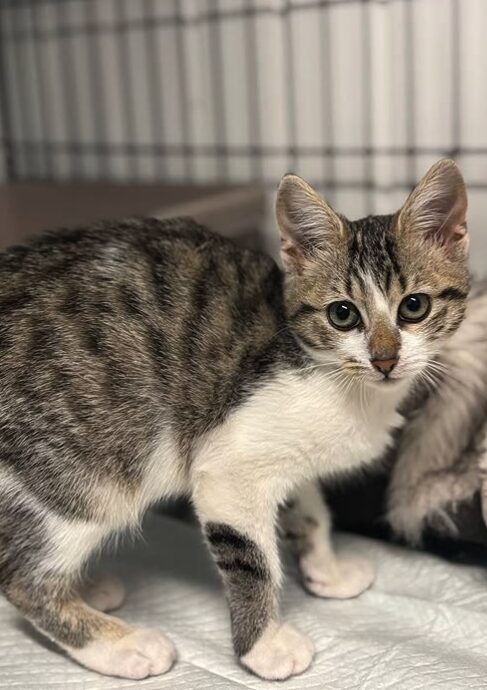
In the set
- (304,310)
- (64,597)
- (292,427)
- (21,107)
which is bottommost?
(64,597)

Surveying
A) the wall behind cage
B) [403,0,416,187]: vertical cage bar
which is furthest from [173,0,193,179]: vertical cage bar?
[403,0,416,187]: vertical cage bar

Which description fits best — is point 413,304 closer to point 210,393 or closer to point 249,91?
point 210,393

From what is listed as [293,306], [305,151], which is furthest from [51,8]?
[293,306]

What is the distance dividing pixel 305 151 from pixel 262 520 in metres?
0.98

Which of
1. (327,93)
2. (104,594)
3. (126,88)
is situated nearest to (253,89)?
(327,93)

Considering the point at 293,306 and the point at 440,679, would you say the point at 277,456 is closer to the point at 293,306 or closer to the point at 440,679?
the point at 293,306

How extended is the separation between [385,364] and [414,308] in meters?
0.08

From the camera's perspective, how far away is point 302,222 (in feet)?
3.43

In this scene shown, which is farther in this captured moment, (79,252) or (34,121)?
(34,121)

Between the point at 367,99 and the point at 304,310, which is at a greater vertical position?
the point at 367,99

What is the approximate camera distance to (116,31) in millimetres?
2020

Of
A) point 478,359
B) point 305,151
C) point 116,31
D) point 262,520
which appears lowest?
point 262,520

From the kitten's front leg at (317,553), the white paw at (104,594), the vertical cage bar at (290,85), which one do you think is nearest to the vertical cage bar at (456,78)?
the vertical cage bar at (290,85)

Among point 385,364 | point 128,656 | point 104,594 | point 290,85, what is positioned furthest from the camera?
point 290,85
